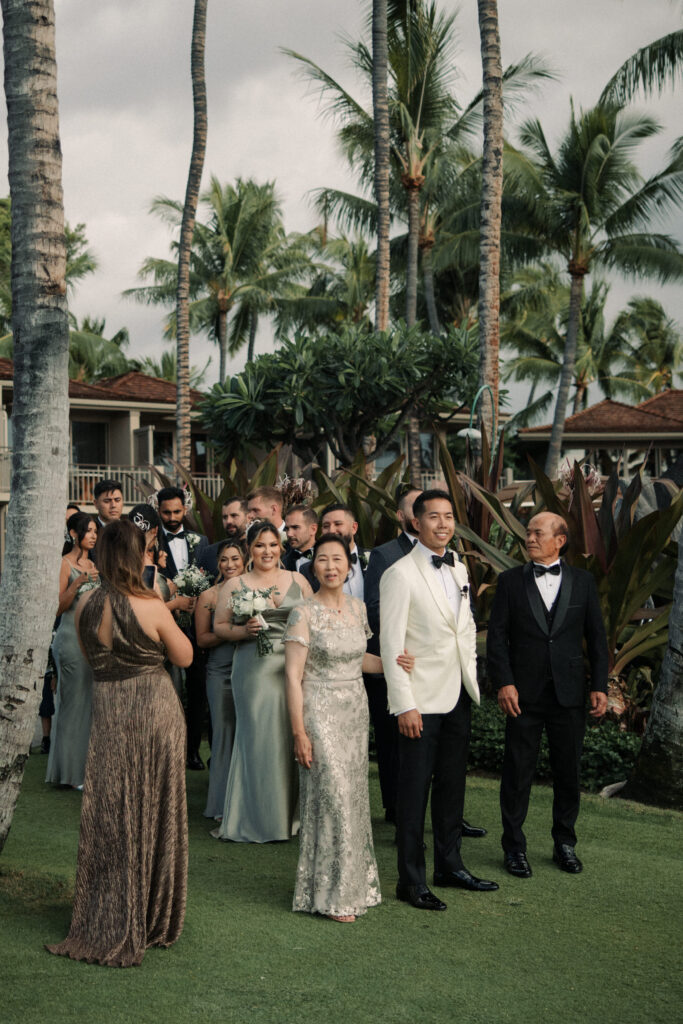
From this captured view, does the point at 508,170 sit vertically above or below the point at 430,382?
above

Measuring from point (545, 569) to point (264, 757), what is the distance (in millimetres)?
2081

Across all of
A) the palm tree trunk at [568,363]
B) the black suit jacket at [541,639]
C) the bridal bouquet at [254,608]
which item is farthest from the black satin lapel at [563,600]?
the palm tree trunk at [568,363]

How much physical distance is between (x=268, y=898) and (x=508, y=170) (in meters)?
30.3

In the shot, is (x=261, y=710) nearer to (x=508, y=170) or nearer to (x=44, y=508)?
(x=44, y=508)

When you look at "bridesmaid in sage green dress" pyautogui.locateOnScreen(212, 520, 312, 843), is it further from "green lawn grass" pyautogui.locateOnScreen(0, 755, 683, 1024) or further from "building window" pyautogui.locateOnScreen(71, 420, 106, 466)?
"building window" pyautogui.locateOnScreen(71, 420, 106, 466)

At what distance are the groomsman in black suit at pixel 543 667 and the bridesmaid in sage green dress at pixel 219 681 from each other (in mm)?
2005

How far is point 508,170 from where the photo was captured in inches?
1284

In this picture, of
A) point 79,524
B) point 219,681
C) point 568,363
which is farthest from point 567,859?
point 568,363

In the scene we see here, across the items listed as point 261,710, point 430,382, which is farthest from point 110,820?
point 430,382

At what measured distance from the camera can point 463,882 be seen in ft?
18.7

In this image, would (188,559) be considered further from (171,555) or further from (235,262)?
(235,262)

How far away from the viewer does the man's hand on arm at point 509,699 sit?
5910mm

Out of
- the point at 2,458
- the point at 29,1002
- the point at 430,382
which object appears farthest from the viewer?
the point at 2,458

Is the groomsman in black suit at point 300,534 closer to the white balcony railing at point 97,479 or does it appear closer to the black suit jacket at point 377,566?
the black suit jacket at point 377,566
